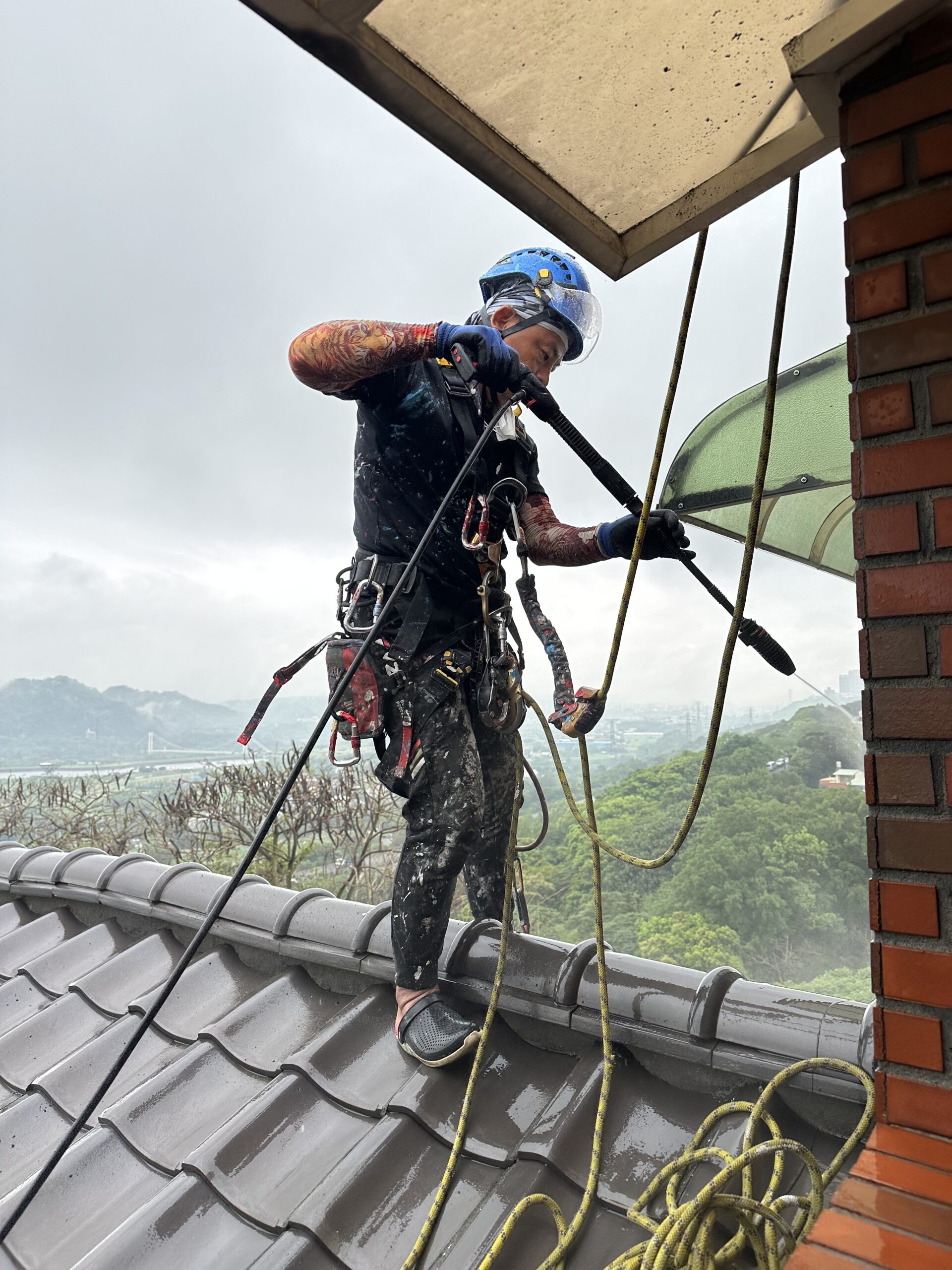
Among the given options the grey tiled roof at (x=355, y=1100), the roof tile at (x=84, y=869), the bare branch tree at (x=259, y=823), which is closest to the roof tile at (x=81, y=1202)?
the grey tiled roof at (x=355, y=1100)

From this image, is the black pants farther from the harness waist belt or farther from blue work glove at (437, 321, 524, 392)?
blue work glove at (437, 321, 524, 392)

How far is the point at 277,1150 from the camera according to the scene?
155cm

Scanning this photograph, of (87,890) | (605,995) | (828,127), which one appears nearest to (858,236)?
(828,127)

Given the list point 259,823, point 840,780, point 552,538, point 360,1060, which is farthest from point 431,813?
point 840,780

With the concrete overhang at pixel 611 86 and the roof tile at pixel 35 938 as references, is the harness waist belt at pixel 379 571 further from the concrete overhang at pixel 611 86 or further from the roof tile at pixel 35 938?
the roof tile at pixel 35 938

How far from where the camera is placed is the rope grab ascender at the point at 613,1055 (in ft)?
3.44

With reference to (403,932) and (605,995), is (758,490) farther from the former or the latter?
(403,932)

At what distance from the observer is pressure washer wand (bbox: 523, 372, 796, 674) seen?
6.32ft

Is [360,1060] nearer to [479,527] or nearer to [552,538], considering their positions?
[479,527]

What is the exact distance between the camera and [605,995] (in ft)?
5.27

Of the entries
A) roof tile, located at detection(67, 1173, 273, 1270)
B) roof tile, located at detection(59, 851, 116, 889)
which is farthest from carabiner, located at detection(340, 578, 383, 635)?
roof tile, located at detection(59, 851, 116, 889)

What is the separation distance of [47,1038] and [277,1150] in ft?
3.89

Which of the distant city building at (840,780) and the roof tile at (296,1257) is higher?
the roof tile at (296,1257)

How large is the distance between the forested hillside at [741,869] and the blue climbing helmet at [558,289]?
11.8 metres
